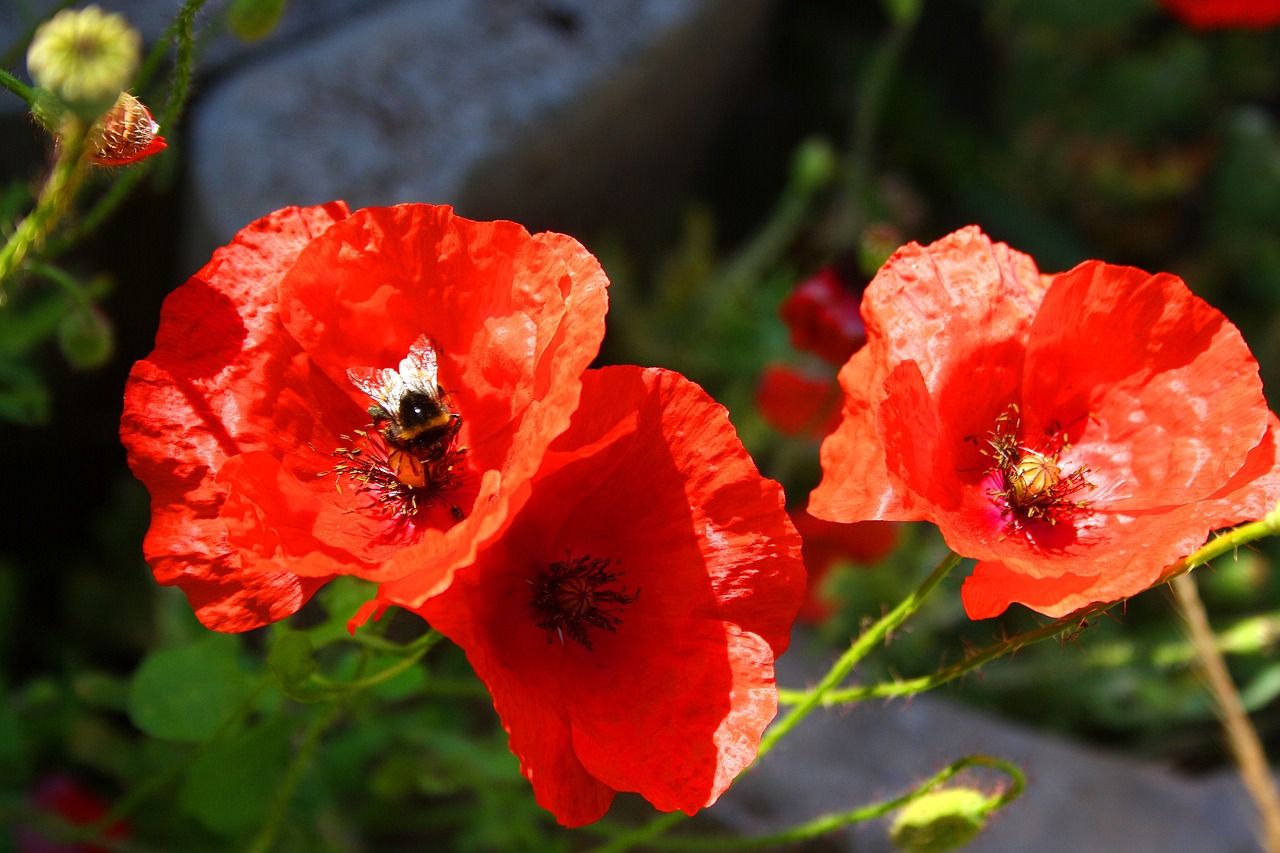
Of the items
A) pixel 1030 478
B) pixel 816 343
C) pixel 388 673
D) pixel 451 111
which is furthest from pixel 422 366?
pixel 451 111

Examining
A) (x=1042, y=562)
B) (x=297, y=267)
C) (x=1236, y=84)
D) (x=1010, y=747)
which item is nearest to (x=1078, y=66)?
(x=1236, y=84)

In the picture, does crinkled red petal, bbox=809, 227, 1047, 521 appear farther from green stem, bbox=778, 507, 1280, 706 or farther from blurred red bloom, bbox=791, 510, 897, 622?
blurred red bloom, bbox=791, 510, 897, 622

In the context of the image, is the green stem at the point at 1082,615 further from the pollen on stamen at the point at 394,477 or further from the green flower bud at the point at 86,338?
the green flower bud at the point at 86,338

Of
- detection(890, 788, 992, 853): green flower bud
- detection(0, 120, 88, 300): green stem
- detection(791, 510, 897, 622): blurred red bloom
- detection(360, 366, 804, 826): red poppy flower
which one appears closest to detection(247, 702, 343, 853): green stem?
detection(360, 366, 804, 826): red poppy flower

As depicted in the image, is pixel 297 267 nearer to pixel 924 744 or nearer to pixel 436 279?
pixel 436 279

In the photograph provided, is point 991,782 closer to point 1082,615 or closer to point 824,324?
point 824,324

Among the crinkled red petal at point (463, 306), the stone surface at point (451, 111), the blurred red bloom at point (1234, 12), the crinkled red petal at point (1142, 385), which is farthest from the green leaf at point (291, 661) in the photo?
the blurred red bloom at point (1234, 12)

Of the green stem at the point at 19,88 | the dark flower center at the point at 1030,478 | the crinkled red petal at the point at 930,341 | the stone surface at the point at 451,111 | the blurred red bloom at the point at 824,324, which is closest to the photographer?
the green stem at the point at 19,88

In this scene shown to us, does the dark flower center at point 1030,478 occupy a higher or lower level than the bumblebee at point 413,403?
lower
